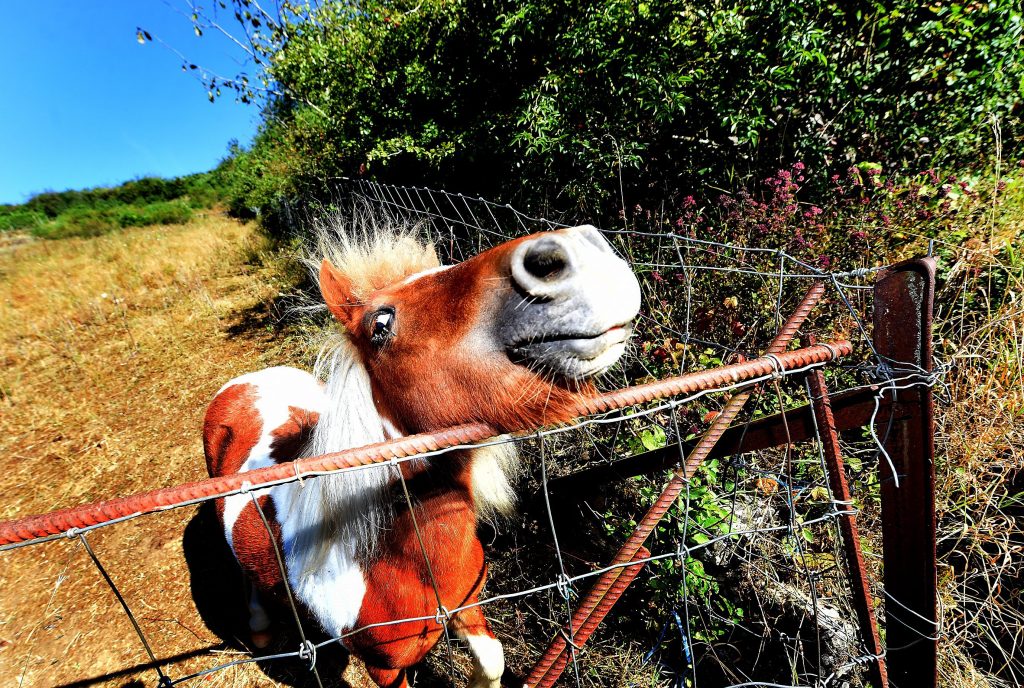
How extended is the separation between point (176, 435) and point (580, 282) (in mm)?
5163

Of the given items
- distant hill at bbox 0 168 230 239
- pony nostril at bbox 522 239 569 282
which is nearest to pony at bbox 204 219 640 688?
pony nostril at bbox 522 239 569 282

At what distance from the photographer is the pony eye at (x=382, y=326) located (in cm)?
140

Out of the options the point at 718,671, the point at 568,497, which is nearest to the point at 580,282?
the point at 568,497

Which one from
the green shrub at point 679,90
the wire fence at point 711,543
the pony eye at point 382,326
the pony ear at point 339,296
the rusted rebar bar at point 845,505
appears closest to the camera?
the rusted rebar bar at point 845,505

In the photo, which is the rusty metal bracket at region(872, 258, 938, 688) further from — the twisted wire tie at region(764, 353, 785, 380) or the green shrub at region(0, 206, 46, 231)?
the green shrub at region(0, 206, 46, 231)

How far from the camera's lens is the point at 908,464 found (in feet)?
4.07

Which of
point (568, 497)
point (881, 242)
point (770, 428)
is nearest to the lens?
point (770, 428)

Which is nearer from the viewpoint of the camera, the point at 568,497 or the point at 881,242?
the point at 568,497

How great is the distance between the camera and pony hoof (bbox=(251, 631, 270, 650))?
8.71 feet

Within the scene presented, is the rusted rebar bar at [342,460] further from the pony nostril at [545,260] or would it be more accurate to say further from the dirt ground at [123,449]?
the dirt ground at [123,449]

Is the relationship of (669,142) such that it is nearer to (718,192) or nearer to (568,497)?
(718,192)

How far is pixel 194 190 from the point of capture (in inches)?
1057

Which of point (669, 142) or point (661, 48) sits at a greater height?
point (661, 48)

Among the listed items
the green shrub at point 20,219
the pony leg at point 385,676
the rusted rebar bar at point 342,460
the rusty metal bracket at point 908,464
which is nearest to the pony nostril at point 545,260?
the rusted rebar bar at point 342,460
